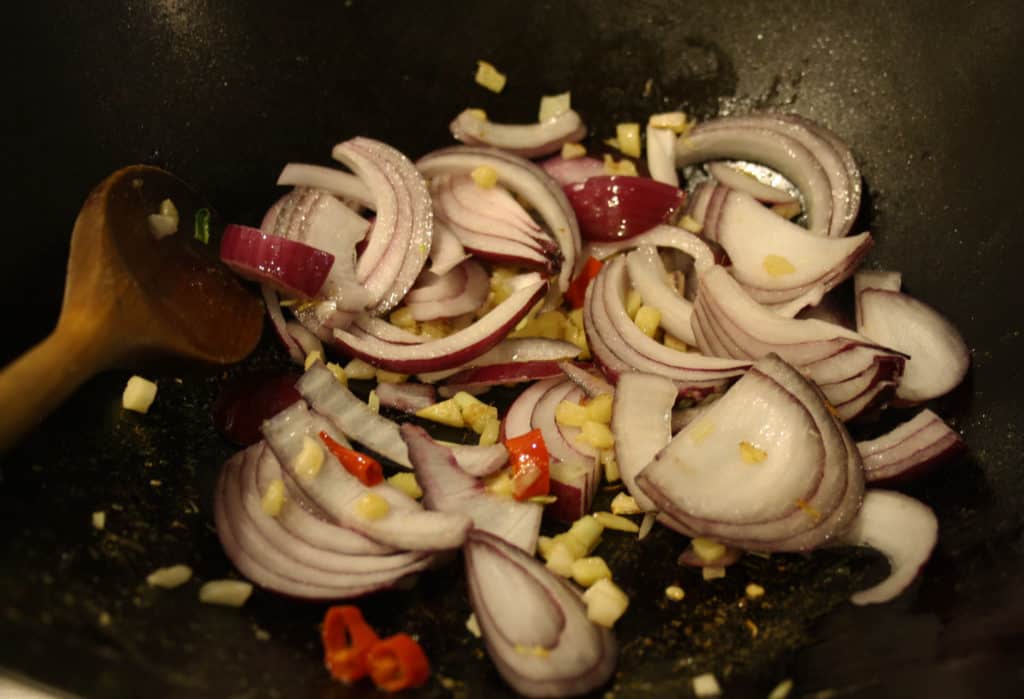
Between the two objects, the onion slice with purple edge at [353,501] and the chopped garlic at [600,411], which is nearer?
the onion slice with purple edge at [353,501]

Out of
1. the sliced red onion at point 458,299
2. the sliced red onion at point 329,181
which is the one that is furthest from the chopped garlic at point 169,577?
the sliced red onion at point 329,181

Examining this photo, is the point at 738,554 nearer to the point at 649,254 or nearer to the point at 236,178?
the point at 649,254

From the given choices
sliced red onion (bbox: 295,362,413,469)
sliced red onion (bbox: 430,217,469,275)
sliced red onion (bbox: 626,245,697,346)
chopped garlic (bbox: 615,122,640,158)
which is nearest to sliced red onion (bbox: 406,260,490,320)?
sliced red onion (bbox: 430,217,469,275)

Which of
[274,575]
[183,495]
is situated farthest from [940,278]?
[183,495]

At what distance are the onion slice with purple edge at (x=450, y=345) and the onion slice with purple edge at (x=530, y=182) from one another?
176 millimetres

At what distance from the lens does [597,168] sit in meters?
2.27

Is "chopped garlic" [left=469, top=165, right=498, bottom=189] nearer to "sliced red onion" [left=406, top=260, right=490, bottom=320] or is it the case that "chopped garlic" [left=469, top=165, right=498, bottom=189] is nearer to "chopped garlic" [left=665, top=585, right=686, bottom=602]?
"sliced red onion" [left=406, top=260, right=490, bottom=320]

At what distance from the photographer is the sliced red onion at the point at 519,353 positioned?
196cm

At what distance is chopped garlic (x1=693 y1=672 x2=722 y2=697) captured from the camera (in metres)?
1.39

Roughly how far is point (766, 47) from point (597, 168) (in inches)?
20.7

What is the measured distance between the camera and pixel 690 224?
2.19 meters

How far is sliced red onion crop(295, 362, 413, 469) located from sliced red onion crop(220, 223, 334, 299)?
0.19 m

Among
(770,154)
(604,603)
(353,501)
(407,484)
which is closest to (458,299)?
(407,484)

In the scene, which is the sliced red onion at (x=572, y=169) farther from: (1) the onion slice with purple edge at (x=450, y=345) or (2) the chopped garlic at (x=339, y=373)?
(2) the chopped garlic at (x=339, y=373)
